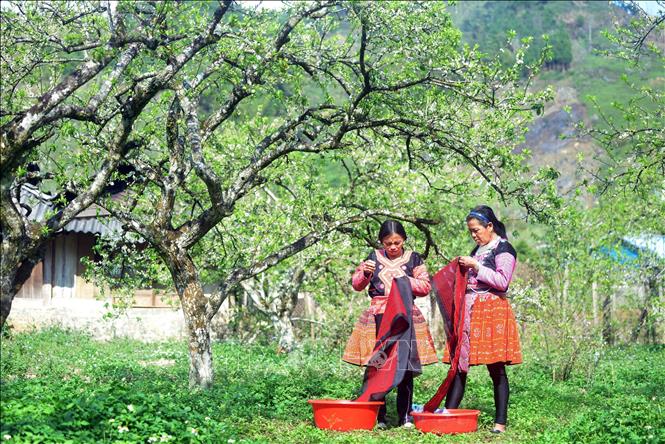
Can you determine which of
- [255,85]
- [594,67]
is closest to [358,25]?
[255,85]

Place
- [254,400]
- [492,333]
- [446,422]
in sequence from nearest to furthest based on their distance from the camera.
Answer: [446,422]
[492,333]
[254,400]

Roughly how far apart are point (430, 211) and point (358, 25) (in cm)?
837

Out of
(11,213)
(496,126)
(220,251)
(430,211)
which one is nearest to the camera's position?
(11,213)

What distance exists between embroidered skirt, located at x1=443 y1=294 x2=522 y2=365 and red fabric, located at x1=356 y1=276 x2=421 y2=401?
58 centimetres

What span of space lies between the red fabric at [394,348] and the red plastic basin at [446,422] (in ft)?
1.45

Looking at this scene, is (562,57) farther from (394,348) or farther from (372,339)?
(394,348)

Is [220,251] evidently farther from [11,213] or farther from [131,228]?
[11,213]

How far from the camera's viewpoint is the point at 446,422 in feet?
27.8

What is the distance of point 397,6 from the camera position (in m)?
9.40

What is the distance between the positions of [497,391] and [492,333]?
0.55m

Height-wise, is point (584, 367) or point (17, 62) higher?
point (17, 62)

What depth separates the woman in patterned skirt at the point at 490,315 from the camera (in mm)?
8703

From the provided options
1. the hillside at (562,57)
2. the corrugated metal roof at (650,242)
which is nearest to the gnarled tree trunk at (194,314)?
the corrugated metal roof at (650,242)

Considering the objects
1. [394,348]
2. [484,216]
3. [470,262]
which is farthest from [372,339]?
[484,216]
